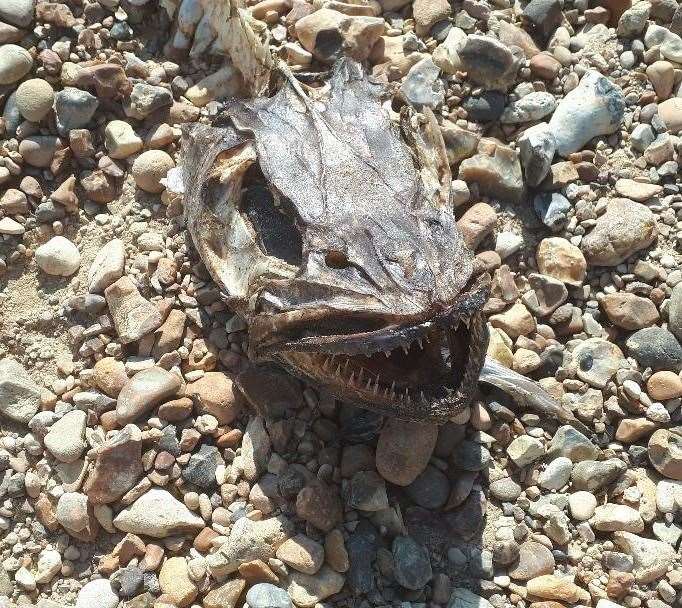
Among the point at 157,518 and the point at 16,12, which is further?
the point at 16,12

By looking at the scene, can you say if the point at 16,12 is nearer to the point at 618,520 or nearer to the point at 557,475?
the point at 557,475

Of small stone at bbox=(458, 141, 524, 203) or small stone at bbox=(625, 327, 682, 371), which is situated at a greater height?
small stone at bbox=(458, 141, 524, 203)

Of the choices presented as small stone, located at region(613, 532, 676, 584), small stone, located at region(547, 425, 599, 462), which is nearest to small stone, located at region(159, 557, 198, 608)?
small stone, located at region(547, 425, 599, 462)

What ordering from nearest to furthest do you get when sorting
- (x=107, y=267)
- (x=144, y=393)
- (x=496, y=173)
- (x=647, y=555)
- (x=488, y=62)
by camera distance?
(x=647, y=555) → (x=144, y=393) → (x=107, y=267) → (x=496, y=173) → (x=488, y=62)

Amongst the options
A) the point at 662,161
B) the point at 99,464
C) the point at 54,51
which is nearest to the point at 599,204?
the point at 662,161

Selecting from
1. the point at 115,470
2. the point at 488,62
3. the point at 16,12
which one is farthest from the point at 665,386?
the point at 16,12

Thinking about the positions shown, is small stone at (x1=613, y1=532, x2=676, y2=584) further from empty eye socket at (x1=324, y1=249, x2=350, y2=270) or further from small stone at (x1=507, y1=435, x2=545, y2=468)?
empty eye socket at (x1=324, y1=249, x2=350, y2=270)

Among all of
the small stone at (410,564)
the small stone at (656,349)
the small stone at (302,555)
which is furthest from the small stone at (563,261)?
the small stone at (302,555)
